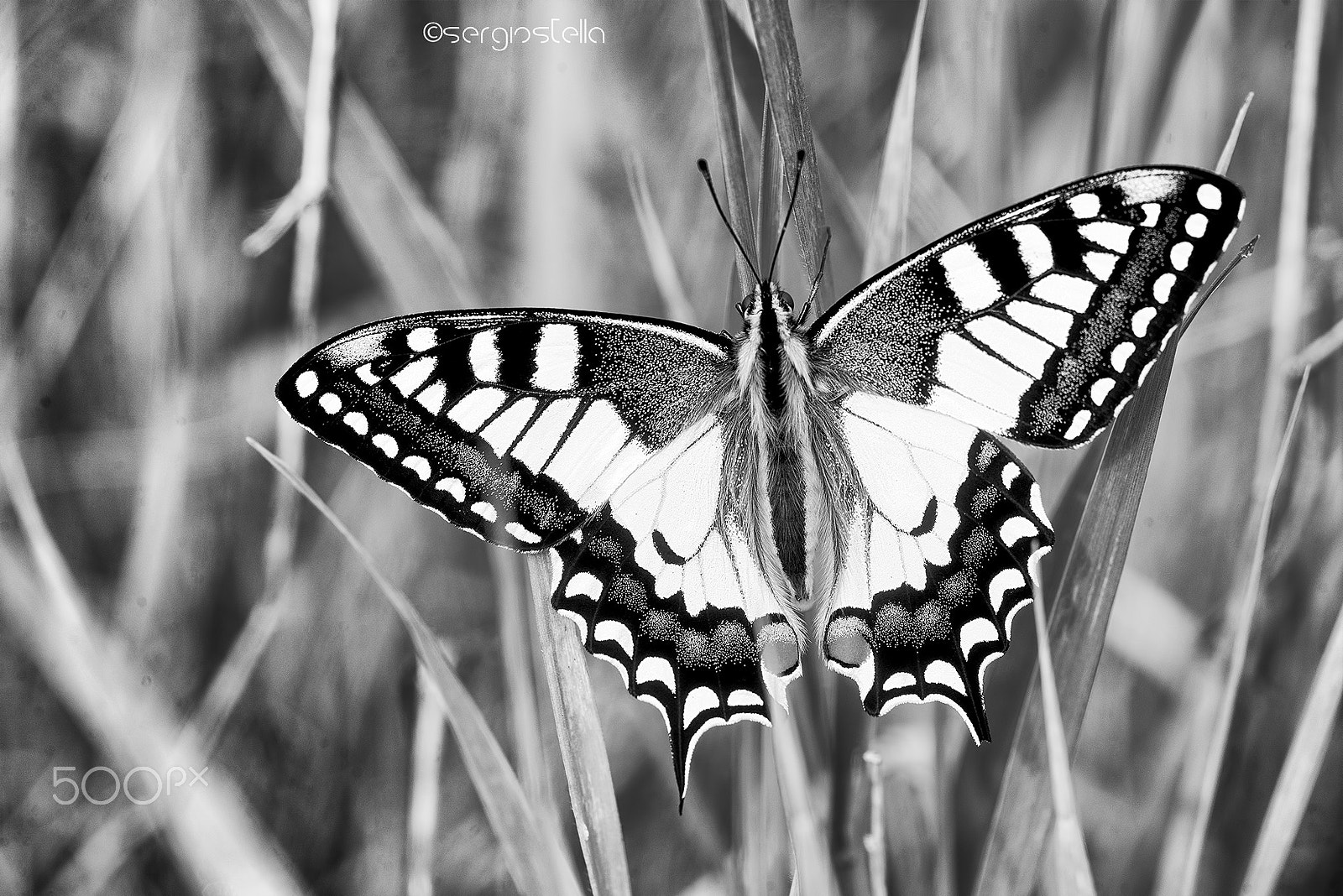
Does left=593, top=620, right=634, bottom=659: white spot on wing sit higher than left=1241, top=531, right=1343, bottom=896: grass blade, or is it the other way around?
left=1241, top=531, right=1343, bottom=896: grass blade

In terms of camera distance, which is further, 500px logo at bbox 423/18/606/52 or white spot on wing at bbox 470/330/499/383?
500px logo at bbox 423/18/606/52

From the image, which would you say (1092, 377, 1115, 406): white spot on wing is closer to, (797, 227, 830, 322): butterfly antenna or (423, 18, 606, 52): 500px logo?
(797, 227, 830, 322): butterfly antenna

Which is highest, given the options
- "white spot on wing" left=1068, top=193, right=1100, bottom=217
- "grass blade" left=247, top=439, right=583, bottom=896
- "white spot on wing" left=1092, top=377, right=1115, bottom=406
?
"white spot on wing" left=1068, top=193, right=1100, bottom=217

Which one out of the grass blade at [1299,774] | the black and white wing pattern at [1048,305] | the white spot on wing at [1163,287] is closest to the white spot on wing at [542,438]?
the black and white wing pattern at [1048,305]

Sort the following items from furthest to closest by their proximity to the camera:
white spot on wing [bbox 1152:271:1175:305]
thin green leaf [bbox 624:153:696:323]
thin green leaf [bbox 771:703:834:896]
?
1. thin green leaf [bbox 624:153:696:323]
2. white spot on wing [bbox 1152:271:1175:305]
3. thin green leaf [bbox 771:703:834:896]

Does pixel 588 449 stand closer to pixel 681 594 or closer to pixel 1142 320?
pixel 681 594

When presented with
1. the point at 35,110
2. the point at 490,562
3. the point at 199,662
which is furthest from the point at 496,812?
the point at 35,110

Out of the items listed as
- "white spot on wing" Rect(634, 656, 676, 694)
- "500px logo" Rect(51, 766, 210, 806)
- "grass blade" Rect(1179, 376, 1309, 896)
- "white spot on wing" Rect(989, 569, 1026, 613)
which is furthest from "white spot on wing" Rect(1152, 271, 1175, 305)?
"500px logo" Rect(51, 766, 210, 806)

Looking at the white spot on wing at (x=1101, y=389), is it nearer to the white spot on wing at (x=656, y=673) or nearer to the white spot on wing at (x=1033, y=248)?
the white spot on wing at (x=1033, y=248)
